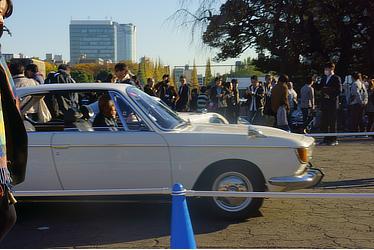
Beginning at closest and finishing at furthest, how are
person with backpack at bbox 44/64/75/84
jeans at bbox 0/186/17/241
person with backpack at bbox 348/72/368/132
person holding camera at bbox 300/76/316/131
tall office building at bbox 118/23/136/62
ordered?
jeans at bbox 0/186/17/241, person with backpack at bbox 44/64/75/84, person holding camera at bbox 300/76/316/131, person with backpack at bbox 348/72/368/132, tall office building at bbox 118/23/136/62

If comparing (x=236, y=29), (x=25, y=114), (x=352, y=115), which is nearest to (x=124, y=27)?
(x=236, y=29)

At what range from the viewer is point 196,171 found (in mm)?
5711

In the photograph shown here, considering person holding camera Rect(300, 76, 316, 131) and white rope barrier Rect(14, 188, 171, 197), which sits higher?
person holding camera Rect(300, 76, 316, 131)

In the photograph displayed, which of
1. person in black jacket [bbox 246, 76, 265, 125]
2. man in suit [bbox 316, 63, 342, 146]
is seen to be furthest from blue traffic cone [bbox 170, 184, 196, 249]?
person in black jacket [bbox 246, 76, 265, 125]

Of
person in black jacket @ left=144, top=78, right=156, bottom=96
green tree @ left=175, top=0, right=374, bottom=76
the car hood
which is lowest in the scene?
the car hood

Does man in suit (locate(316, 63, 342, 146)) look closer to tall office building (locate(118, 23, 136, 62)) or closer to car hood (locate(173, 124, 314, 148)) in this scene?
car hood (locate(173, 124, 314, 148))

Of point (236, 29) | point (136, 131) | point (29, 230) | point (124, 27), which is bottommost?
point (29, 230)

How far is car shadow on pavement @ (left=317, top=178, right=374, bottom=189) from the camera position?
7.57 meters

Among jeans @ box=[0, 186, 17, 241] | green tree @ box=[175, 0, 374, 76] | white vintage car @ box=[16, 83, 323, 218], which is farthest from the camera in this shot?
green tree @ box=[175, 0, 374, 76]

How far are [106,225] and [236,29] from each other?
25.9 metres

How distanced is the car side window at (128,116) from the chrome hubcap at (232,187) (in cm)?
103

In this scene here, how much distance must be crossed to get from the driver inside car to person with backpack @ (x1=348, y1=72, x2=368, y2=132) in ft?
33.4

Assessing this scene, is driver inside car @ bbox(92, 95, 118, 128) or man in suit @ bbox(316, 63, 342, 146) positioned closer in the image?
driver inside car @ bbox(92, 95, 118, 128)

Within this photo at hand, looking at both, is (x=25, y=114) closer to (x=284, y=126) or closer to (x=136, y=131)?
(x=136, y=131)
